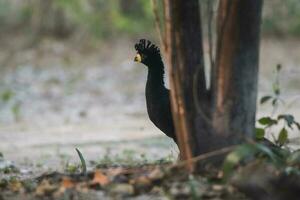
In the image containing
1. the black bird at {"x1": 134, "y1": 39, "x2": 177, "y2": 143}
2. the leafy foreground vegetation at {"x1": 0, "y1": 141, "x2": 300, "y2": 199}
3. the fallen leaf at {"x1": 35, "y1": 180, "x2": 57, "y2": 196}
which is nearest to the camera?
the leafy foreground vegetation at {"x1": 0, "y1": 141, "x2": 300, "y2": 199}

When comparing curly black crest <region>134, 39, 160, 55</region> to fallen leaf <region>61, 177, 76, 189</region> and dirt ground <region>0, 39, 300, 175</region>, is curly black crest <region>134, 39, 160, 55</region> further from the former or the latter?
dirt ground <region>0, 39, 300, 175</region>

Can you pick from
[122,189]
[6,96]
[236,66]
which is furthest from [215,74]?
[6,96]

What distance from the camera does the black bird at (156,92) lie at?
4.87 metres

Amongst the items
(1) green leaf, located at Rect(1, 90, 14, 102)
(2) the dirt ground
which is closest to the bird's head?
(2) the dirt ground

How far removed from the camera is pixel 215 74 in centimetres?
408

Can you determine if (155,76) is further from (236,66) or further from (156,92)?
(236,66)

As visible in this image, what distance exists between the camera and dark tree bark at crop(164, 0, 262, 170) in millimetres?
3967

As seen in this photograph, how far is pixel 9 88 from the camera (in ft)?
46.5

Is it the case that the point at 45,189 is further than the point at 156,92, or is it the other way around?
the point at 156,92

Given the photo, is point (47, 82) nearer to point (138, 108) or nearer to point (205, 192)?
point (138, 108)

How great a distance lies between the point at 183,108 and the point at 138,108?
829cm

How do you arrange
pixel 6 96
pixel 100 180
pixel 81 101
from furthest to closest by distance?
pixel 6 96, pixel 81 101, pixel 100 180

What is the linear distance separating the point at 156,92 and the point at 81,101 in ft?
27.1

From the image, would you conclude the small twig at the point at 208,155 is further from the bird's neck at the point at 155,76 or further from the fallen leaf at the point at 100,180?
the bird's neck at the point at 155,76
